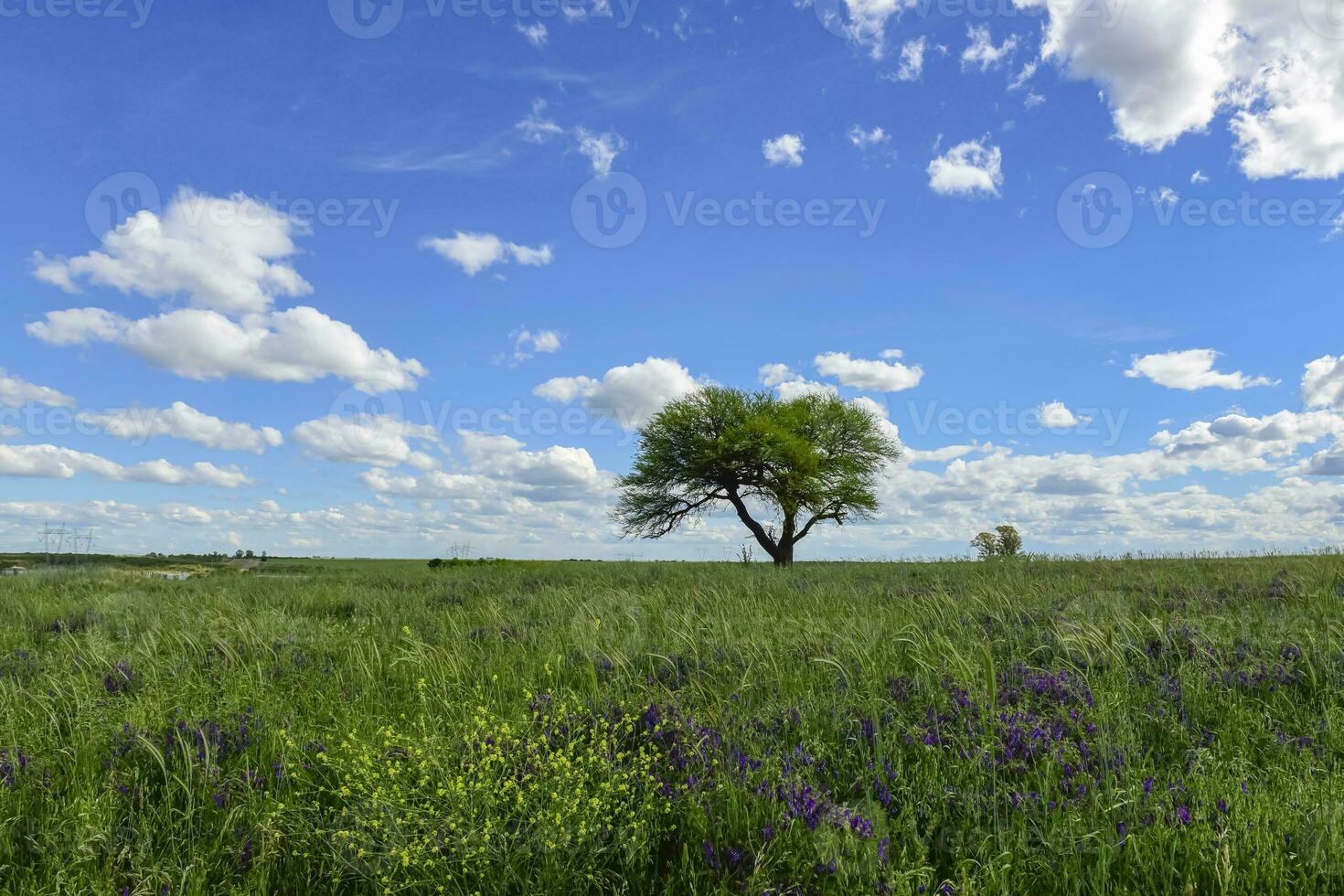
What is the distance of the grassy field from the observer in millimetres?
2988

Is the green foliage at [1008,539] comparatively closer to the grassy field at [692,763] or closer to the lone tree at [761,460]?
the lone tree at [761,460]

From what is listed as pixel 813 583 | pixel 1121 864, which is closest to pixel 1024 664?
pixel 1121 864

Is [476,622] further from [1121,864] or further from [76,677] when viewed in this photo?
[1121,864]

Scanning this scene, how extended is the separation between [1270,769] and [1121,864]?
1.58 metres

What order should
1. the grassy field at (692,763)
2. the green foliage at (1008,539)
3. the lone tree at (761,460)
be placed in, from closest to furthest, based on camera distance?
the grassy field at (692,763) < the lone tree at (761,460) < the green foliage at (1008,539)

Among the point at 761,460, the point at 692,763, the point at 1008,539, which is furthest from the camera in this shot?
the point at 1008,539

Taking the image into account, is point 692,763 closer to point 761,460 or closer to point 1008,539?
point 761,460

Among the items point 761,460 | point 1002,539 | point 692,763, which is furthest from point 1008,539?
point 692,763

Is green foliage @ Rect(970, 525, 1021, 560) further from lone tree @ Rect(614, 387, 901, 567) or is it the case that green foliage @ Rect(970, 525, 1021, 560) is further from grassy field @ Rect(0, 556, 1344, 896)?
grassy field @ Rect(0, 556, 1344, 896)

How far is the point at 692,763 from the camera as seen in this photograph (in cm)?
367

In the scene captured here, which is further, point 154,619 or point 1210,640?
point 154,619

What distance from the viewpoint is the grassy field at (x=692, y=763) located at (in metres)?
2.99

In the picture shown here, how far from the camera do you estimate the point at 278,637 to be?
7367mm

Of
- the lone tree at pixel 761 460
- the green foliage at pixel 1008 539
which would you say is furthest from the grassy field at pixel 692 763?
the green foliage at pixel 1008 539
